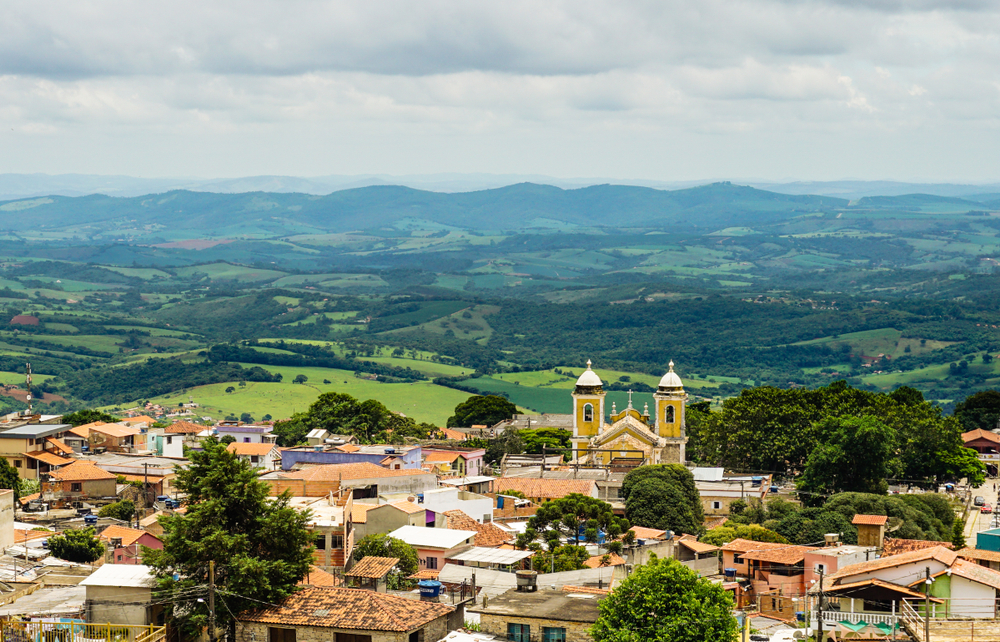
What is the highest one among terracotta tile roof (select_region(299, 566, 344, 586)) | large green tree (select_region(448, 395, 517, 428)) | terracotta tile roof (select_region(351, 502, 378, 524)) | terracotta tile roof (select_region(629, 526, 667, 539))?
terracotta tile roof (select_region(299, 566, 344, 586))

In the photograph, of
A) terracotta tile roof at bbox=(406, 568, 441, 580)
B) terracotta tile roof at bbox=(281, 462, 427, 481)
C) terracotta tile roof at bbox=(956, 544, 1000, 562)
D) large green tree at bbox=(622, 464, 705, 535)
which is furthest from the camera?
large green tree at bbox=(622, 464, 705, 535)

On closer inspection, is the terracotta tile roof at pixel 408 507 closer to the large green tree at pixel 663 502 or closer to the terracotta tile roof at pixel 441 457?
the large green tree at pixel 663 502

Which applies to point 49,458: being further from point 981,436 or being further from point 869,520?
point 981,436

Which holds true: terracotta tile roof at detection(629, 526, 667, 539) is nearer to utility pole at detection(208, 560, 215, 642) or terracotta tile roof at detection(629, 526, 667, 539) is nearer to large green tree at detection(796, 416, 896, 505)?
large green tree at detection(796, 416, 896, 505)

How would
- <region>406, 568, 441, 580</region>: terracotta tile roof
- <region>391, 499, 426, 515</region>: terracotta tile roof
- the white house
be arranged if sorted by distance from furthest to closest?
the white house < <region>391, 499, 426, 515</region>: terracotta tile roof < <region>406, 568, 441, 580</region>: terracotta tile roof

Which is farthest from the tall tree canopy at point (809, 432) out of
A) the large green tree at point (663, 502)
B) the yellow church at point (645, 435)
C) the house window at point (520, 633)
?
the house window at point (520, 633)

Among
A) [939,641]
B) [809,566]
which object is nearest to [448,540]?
[809,566]

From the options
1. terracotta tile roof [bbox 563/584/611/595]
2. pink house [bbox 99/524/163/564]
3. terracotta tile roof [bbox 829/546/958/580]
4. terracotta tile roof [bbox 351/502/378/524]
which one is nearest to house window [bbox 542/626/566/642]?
terracotta tile roof [bbox 563/584/611/595]
